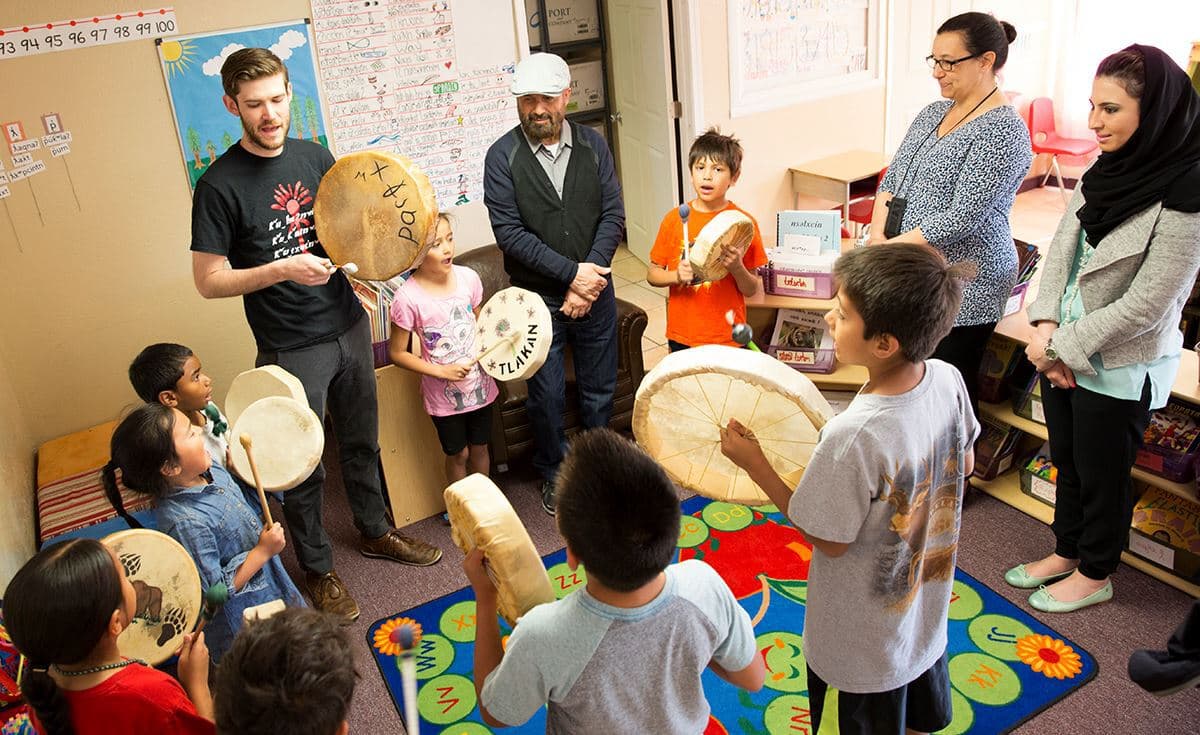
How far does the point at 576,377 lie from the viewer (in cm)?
375

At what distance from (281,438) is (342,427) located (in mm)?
670

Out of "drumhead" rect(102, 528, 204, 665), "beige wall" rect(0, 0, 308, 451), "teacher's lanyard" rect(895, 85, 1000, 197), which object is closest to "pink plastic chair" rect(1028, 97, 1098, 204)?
"teacher's lanyard" rect(895, 85, 1000, 197)

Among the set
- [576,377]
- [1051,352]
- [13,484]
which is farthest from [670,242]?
[13,484]

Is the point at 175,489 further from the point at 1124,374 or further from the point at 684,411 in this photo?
the point at 1124,374

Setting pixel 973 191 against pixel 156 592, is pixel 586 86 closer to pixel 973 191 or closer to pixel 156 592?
pixel 973 191

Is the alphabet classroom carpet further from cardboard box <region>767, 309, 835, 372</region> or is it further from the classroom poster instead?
the classroom poster

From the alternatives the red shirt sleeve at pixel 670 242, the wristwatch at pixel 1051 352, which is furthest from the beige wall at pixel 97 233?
the wristwatch at pixel 1051 352

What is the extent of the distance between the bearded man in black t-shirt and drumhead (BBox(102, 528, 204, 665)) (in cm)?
78

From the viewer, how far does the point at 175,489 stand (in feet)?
7.45

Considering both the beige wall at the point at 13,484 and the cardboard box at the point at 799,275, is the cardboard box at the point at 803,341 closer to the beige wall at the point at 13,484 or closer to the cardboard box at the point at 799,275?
the cardboard box at the point at 799,275

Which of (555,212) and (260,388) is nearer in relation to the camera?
(260,388)

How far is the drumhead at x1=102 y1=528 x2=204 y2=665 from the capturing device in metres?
1.96

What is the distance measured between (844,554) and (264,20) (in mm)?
3455

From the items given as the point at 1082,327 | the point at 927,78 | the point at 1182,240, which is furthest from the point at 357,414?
the point at 927,78
